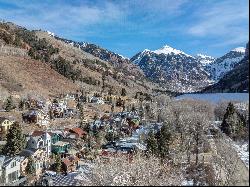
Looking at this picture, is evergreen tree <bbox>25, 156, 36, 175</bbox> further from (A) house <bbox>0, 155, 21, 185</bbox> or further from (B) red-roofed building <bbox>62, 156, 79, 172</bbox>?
(B) red-roofed building <bbox>62, 156, 79, 172</bbox>

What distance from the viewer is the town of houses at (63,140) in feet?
176

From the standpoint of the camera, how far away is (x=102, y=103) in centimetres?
14575

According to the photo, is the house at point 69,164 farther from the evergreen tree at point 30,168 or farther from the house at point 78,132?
the house at point 78,132

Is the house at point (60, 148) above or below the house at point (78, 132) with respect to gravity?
below

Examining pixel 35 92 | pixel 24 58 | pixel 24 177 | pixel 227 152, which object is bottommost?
pixel 24 177

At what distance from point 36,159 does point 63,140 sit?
61.3 ft

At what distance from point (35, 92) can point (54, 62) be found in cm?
5577

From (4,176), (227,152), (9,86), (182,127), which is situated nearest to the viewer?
(227,152)

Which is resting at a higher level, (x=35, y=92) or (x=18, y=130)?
(x=35, y=92)

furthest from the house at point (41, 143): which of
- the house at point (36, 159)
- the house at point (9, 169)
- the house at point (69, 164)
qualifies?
the house at point (9, 169)

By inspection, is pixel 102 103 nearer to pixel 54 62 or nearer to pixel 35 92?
pixel 35 92

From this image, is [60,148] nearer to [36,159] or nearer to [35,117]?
[36,159]

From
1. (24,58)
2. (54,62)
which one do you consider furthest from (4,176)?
(54,62)

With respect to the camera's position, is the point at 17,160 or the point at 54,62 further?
the point at 54,62
